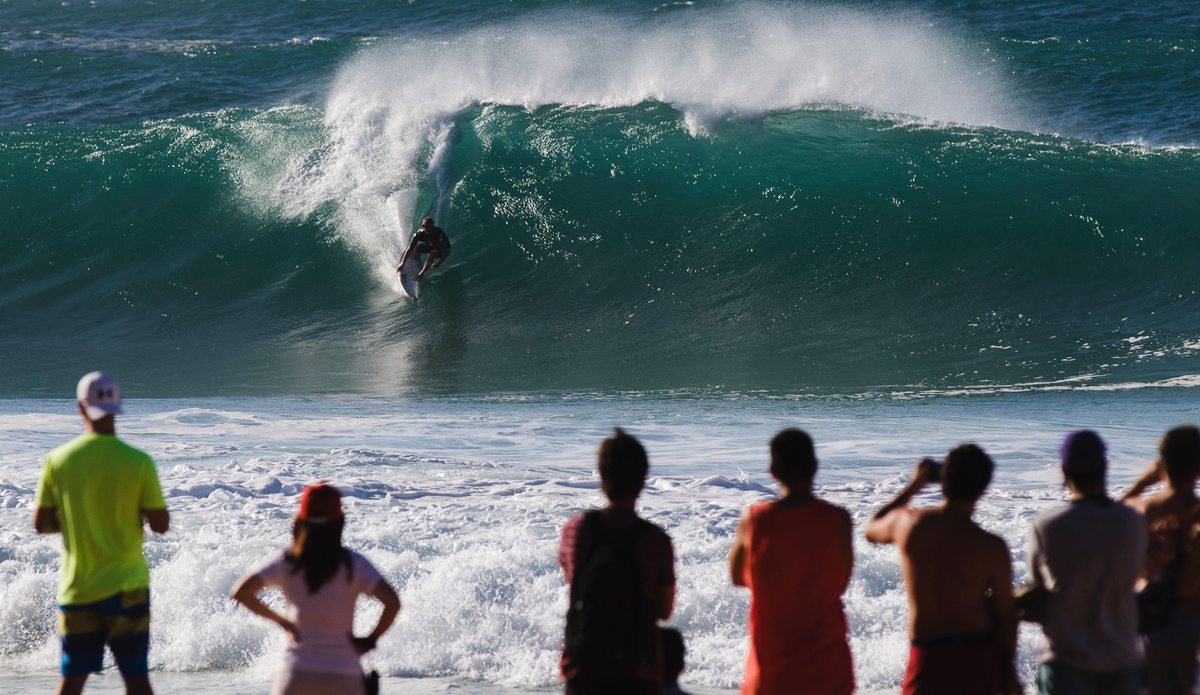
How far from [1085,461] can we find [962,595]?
40 cm

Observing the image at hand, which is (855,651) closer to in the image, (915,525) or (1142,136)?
(915,525)

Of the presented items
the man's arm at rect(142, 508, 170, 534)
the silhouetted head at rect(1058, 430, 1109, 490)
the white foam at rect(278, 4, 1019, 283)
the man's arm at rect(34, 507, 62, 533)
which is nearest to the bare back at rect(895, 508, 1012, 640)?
the silhouetted head at rect(1058, 430, 1109, 490)

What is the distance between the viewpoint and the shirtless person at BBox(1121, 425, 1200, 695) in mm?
2457

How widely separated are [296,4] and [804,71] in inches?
672

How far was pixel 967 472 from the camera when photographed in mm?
2271

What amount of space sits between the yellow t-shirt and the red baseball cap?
2.42ft

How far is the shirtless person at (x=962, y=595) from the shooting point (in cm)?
227

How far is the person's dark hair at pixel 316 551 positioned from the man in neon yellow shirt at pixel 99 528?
2.15ft

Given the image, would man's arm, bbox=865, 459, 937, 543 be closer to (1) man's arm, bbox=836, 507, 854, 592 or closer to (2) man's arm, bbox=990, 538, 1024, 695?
(1) man's arm, bbox=836, 507, 854, 592

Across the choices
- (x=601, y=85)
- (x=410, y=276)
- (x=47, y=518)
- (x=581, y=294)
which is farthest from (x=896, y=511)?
(x=601, y=85)

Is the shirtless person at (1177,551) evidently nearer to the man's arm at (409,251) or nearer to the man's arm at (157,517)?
the man's arm at (157,517)

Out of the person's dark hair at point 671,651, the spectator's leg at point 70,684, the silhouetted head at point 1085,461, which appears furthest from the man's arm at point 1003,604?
the spectator's leg at point 70,684

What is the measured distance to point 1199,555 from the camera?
96.8 inches

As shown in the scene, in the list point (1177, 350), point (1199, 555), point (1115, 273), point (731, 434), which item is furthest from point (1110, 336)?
point (1199, 555)
